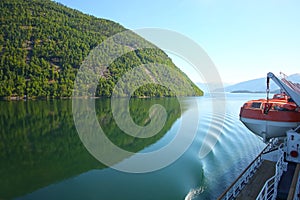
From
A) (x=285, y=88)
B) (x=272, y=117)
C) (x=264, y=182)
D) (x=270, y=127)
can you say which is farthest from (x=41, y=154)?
(x=285, y=88)

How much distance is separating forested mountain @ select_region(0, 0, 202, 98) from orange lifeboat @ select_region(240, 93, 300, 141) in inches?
2085

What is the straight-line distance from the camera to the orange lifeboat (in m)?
7.40

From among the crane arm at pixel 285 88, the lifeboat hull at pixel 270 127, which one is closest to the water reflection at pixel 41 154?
the lifeboat hull at pixel 270 127

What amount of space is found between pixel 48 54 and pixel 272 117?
7079 cm

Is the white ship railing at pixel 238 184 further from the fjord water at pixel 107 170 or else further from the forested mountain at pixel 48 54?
the forested mountain at pixel 48 54

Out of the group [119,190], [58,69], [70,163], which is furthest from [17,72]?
[119,190]

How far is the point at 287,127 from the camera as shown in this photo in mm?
7430

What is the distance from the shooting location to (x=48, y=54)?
67.8m

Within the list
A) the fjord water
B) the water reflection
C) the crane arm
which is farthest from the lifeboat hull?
the water reflection

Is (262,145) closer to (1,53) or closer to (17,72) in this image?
(17,72)

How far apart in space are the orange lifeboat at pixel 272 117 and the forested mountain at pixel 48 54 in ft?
174

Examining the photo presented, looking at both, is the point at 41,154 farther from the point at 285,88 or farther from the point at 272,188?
the point at 285,88

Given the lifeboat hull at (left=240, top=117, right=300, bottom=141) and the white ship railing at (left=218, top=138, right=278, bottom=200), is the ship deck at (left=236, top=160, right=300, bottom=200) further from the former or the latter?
the lifeboat hull at (left=240, top=117, right=300, bottom=141)

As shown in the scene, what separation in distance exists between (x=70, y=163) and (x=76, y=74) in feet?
190
